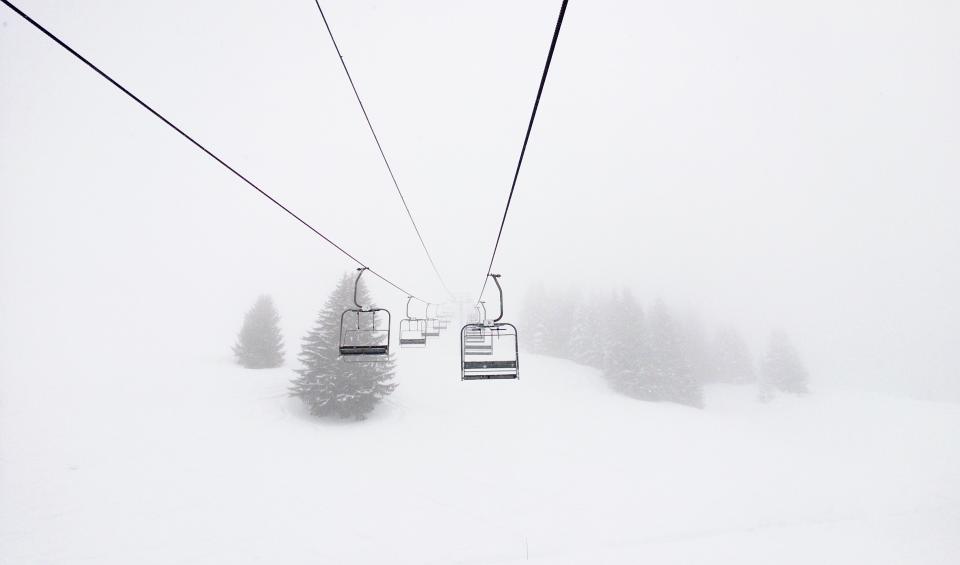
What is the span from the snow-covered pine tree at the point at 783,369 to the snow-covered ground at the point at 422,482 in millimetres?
15634

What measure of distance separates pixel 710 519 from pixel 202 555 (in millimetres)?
18827

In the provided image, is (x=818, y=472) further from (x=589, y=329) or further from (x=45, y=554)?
(x=45, y=554)

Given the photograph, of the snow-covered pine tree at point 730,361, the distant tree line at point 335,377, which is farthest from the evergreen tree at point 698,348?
the distant tree line at point 335,377

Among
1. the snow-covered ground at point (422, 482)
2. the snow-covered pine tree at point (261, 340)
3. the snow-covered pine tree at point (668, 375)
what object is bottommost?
the snow-covered ground at point (422, 482)

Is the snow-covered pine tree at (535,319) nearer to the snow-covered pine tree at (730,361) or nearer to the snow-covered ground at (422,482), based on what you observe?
the snow-covered pine tree at (730,361)

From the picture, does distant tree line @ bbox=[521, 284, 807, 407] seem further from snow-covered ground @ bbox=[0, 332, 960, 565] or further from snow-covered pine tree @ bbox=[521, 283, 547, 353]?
snow-covered ground @ bbox=[0, 332, 960, 565]

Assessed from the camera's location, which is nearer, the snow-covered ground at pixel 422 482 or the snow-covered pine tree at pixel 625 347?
the snow-covered ground at pixel 422 482

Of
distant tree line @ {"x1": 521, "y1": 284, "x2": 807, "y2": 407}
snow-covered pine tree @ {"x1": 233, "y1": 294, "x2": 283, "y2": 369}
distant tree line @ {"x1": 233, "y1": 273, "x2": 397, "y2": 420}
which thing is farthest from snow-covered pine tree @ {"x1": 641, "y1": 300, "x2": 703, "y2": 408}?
snow-covered pine tree @ {"x1": 233, "y1": 294, "x2": 283, "y2": 369}

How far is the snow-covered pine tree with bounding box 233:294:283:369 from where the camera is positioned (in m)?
33.9

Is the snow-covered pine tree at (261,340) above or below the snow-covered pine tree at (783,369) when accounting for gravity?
above

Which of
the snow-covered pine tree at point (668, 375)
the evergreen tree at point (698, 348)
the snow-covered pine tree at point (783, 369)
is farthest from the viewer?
the evergreen tree at point (698, 348)

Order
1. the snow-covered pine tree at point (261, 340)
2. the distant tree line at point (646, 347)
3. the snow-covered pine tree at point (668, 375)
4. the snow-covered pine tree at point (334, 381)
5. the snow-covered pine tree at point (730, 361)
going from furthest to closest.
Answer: the snow-covered pine tree at point (730, 361) < the distant tree line at point (646, 347) < the snow-covered pine tree at point (668, 375) < the snow-covered pine tree at point (261, 340) < the snow-covered pine tree at point (334, 381)

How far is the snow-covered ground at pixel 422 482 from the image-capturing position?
13414mm

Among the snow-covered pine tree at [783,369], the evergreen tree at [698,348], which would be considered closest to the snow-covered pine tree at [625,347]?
the evergreen tree at [698,348]
